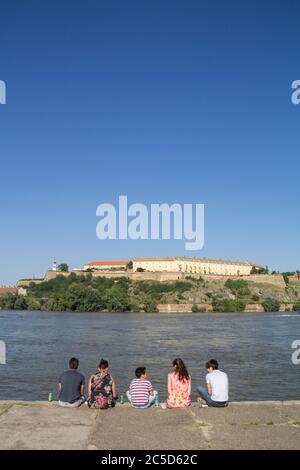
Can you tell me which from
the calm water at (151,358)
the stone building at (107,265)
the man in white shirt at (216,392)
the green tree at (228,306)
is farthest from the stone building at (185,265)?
the man in white shirt at (216,392)

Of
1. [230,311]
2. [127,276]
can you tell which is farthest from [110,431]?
[127,276]

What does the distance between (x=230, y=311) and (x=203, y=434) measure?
244 feet

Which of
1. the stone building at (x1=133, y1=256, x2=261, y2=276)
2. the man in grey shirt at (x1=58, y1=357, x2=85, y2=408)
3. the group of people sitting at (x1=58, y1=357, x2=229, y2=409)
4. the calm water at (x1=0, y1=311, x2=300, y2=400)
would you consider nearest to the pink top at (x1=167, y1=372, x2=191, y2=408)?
the group of people sitting at (x1=58, y1=357, x2=229, y2=409)

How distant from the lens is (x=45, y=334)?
33.0 meters

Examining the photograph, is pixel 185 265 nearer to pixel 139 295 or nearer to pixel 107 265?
pixel 107 265

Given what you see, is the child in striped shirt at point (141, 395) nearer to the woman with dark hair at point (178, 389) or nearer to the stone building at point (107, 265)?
the woman with dark hair at point (178, 389)

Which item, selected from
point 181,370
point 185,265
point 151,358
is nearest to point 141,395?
point 181,370

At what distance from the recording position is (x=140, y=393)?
709 cm

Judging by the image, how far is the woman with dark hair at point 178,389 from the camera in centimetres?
703

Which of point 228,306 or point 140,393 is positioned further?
point 228,306

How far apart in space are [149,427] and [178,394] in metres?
1.31

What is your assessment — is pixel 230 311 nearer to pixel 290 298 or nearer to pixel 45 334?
pixel 290 298

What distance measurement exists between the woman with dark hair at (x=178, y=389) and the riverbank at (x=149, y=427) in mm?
264
